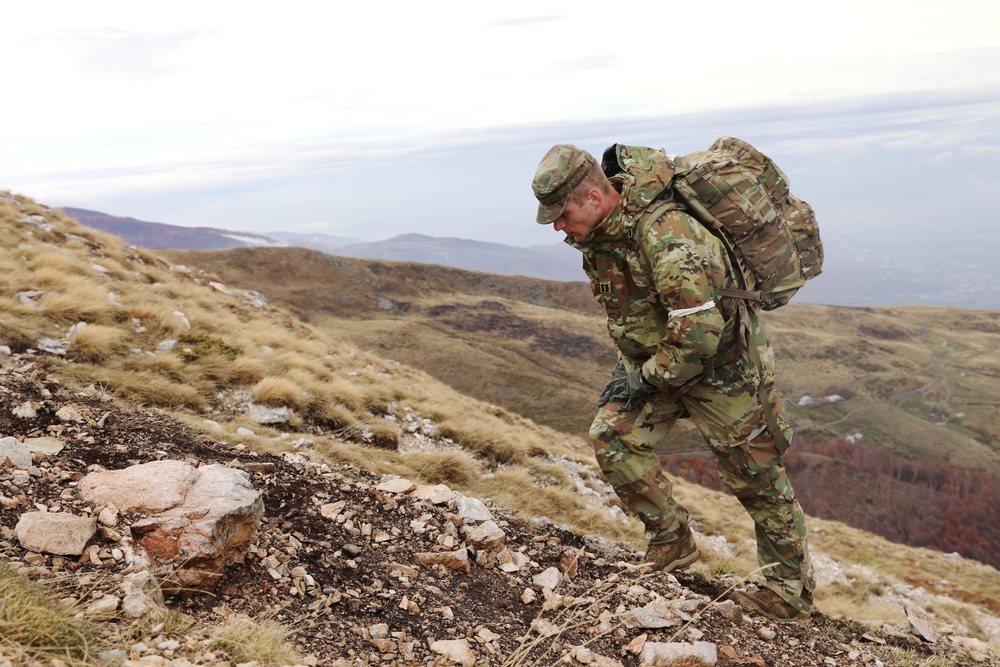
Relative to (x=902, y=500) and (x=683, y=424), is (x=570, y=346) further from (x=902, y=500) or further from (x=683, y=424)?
(x=902, y=500)

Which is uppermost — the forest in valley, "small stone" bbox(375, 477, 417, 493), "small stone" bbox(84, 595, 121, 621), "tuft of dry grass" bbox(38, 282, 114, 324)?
"tuft of dry grass" bbox(38, 282, 114, 324)

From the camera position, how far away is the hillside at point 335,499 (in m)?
3.40

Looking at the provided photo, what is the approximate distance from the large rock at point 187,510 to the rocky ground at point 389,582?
103 mm

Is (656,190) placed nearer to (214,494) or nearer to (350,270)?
(214,494)

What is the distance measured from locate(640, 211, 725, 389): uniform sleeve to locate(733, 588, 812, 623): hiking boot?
195 centimetres

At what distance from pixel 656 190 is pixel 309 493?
10.9ft

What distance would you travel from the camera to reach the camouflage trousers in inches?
178

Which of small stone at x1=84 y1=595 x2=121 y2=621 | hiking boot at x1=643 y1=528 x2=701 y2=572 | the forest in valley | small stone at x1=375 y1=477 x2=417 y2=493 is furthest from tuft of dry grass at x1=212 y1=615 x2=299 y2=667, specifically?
the forest in valley

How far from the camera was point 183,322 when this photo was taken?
390 inches

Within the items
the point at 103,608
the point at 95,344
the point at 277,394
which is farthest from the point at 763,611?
the point at 95,344

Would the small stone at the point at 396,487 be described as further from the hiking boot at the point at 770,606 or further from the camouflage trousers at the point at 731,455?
the hiking boot at the point at 770,606

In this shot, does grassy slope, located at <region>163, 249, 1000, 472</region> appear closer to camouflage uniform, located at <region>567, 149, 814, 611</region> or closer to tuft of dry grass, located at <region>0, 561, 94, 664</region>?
camouflage uniform, located at <region>567, 149, 814, 611</region>

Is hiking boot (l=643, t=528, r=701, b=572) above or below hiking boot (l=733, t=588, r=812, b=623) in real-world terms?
above

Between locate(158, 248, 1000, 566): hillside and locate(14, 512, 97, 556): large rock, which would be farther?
locate(158, 248, 1000, 566): hillside
